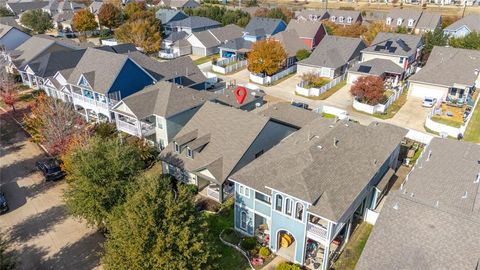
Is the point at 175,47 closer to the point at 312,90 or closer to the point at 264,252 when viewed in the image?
the point at 312,90

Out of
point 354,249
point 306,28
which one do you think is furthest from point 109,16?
point 354,249

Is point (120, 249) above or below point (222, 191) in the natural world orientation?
above

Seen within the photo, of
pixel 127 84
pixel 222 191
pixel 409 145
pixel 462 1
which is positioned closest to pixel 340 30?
pixel 409 145

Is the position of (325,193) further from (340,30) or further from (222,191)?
(340,30)

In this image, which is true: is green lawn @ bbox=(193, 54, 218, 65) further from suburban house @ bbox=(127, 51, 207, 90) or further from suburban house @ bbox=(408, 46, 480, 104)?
suburban house @ bbox=(408, 46, 480, 104)

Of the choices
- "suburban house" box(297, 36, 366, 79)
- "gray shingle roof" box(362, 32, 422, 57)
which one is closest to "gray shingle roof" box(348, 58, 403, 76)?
"gray shingle roof" box(362, 32, 422, 57)
